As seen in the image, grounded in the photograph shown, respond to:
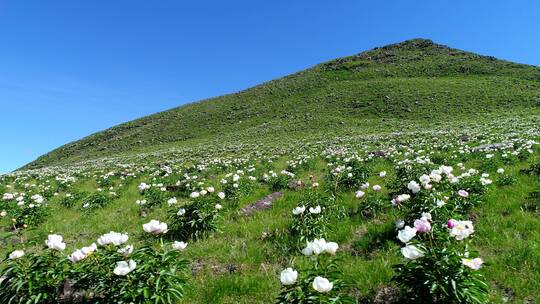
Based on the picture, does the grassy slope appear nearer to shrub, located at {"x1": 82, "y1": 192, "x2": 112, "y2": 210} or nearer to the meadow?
the meadow

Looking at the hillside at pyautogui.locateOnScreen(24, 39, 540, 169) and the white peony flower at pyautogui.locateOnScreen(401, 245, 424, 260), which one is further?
the hillside at pyautogui.locateOnScreen(24, 39, 540, 169)

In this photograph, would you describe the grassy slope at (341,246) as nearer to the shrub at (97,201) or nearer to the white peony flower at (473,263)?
the shrub at (97,201)

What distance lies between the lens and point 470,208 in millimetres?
8180

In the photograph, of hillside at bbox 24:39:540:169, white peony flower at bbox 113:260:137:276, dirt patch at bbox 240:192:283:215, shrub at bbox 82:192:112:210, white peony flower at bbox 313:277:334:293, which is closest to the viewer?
white peony flower at bbox 313:277:334:293

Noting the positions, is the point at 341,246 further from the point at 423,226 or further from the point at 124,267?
the point at 124,267

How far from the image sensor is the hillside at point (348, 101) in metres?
55.3

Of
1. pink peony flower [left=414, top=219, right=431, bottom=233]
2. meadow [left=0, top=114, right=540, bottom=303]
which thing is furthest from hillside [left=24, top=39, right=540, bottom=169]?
pink peony flower [left=414, top=219, right=431, bottom=233]

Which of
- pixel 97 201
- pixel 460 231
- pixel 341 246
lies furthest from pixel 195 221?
pixel 97 201

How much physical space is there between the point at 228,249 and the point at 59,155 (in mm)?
85850

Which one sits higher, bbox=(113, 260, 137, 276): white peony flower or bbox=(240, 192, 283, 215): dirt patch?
bbox=(240, 192, 283, 215): dirt patch

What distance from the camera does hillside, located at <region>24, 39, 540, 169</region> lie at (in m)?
55.3

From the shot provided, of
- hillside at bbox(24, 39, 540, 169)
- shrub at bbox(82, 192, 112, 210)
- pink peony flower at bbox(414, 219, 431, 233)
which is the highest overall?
hillside at bbox(24, 39, 540, 169)

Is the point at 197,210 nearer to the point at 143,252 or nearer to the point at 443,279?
the point at 143,252

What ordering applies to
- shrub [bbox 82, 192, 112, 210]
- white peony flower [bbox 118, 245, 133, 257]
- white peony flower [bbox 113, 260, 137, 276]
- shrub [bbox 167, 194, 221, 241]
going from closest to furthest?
white peony flower [bbox 113, 260, 137, 276], white peony flower [bbox 118, 245, 133, 257], shrub [bbox 167, 194, 221, 241], shrub [bbox 82, 192, 112, 210]
